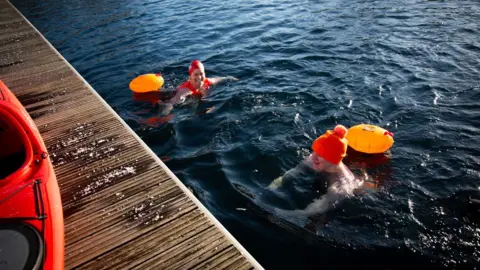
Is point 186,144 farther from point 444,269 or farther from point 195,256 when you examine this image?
point 444,269

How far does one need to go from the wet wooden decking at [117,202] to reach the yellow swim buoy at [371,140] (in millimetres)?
3053

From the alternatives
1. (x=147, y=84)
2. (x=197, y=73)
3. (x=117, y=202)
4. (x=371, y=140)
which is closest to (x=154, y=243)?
(x=117, y=202)

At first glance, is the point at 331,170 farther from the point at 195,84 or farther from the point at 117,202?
the point at 195,84

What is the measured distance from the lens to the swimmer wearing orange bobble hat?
4.86 m

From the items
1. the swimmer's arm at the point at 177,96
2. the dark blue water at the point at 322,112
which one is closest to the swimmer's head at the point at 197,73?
the swimmer's arm at the point at 177,96

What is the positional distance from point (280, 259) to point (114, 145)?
3527 millimetres

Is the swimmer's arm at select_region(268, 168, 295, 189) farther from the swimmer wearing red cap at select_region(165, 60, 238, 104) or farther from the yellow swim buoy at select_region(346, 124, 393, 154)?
the swimmer wearing red cap at select_region(165, 60, 238, 104)

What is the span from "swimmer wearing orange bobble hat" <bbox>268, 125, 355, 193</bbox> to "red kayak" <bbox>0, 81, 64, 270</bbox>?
11.0 ft

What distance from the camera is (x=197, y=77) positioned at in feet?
27.0

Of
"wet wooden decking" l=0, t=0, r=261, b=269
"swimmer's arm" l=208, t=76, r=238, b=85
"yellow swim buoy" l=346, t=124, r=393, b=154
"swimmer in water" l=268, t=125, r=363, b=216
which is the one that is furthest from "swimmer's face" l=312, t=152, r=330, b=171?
"swimmer's arm" l=208, t=76, r=238, b=85

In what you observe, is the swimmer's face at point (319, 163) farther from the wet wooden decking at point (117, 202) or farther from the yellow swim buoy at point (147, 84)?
the yellow swim buoy at point (147, 84)

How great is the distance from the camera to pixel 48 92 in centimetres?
778

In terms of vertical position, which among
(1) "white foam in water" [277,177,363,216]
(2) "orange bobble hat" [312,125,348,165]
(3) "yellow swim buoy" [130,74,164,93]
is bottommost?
(1) "white foam in water" [277,177,363,216]

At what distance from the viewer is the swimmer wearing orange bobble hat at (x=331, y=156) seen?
4.86m
